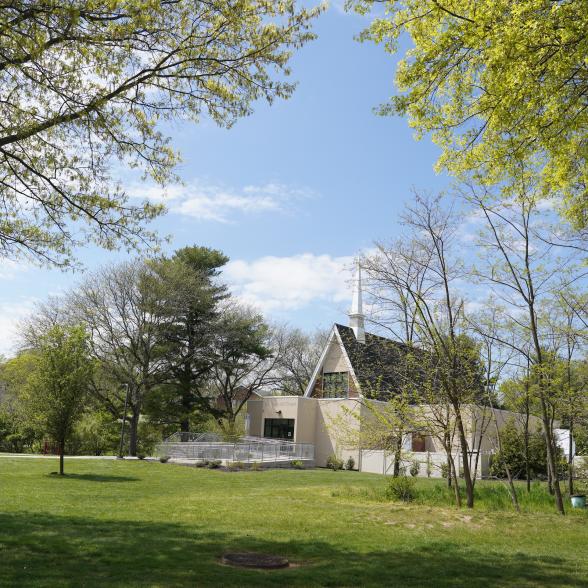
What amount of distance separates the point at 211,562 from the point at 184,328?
35.5 metres

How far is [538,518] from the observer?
13.1 m

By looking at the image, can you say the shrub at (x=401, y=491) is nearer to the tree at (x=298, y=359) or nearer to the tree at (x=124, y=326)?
the tree at (x=124, y=326)

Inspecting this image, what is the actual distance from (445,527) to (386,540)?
2295 millimetres

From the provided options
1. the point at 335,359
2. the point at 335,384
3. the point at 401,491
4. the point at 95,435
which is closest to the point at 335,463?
the point at 335,384

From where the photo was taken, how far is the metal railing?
2969cm

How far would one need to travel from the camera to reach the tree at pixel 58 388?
21125 mm

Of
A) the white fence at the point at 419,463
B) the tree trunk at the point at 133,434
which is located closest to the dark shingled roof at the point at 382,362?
the white fence at the point at 419,463

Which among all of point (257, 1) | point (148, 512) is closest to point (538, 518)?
point (148, 512)

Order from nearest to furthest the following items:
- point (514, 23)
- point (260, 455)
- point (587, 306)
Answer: point (514, 23), point (587, 306), point (260, 455)

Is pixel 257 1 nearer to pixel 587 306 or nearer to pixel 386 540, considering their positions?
pixel 386 540

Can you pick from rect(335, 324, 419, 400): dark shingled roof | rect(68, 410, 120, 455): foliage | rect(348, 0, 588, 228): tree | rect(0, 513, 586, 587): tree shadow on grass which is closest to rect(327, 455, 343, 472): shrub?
A: rect(335, 324, 419, 400): dark shingled roof

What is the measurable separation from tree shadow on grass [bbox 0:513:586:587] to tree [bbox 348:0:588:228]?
5429 millimetres

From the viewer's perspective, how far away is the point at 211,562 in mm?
8055

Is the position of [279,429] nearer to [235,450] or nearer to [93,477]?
[235,450]
